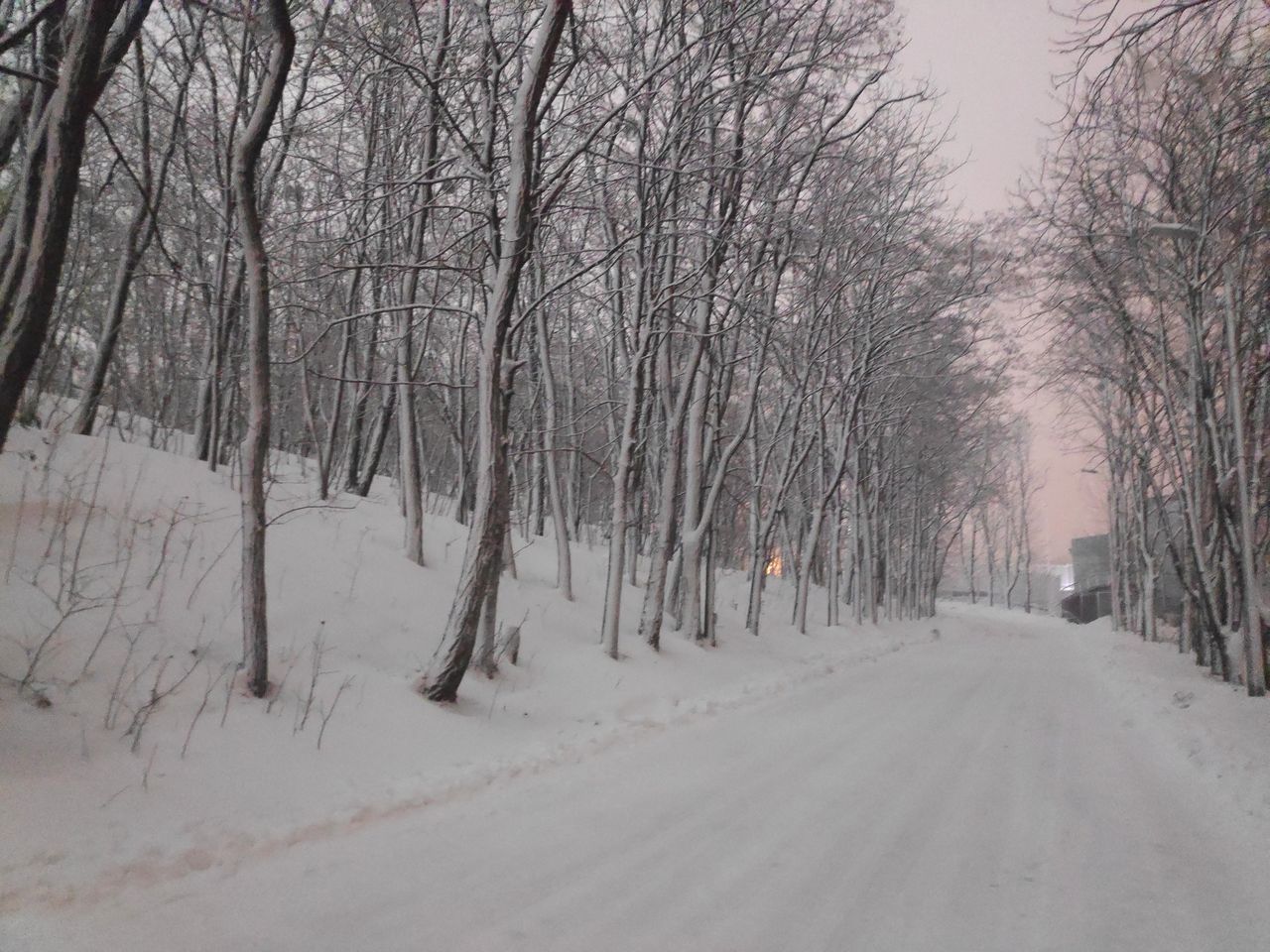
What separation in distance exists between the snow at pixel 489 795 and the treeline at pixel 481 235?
0.92 m

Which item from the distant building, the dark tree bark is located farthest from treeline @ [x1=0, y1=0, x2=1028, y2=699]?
the distant building

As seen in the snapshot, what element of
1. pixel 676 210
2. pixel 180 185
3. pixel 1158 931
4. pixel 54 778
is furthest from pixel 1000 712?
pixel 180 185

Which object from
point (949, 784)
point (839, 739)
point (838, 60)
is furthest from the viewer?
point (838, 60)

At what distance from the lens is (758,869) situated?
13.8 feet

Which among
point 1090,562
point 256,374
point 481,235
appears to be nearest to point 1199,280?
point 481,235

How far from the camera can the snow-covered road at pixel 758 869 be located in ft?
11.0

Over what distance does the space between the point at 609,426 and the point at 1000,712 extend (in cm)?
945

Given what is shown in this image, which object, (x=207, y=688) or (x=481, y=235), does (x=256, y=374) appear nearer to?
(x=207, y=688)

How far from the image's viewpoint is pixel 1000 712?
10312 millimetres

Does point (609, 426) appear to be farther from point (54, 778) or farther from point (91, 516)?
point (54, 778)

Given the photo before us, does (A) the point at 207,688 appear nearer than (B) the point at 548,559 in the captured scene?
Yes

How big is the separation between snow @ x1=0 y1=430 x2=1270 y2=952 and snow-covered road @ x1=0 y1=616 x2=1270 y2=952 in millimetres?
24

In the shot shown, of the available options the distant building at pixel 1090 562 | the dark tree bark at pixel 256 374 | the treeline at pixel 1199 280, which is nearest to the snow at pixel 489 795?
the dark tree bark at pixel 256 374

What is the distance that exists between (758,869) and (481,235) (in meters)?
7.61
